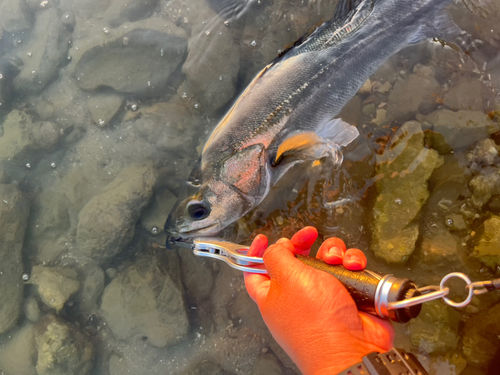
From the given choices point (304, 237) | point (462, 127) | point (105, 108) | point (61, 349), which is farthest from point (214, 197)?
point (61, 349)

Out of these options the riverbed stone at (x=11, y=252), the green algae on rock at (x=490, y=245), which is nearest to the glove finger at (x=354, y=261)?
the green algae on rock at (x=490, y=245)

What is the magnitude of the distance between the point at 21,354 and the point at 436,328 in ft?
13.2

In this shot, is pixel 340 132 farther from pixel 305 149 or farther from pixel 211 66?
pixel 211 66

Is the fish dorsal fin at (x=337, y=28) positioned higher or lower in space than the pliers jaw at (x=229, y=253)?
higher

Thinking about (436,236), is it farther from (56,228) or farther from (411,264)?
(56,228)

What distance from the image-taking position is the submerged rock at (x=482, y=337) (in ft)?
8.19

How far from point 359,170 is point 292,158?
24.8 inches

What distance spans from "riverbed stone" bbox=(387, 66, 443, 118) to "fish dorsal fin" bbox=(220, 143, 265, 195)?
135 centimetres

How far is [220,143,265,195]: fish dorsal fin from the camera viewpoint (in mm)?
2406

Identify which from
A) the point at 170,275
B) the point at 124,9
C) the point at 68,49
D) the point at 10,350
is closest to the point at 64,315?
the point at 10,350

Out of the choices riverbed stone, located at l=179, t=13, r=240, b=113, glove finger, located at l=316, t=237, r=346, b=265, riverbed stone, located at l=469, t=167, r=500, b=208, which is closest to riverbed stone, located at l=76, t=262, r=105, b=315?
riverbed stone, located at l=179, t=13, r=240, b=113

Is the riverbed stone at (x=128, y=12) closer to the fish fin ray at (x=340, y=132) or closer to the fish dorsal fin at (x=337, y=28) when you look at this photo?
the fish dorsal fin at (x=337, y=28)

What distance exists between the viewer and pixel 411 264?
2.64 metres

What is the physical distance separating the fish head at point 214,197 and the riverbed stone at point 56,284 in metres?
1.56
